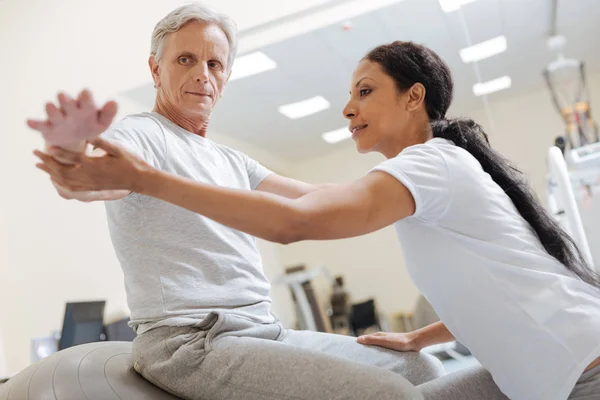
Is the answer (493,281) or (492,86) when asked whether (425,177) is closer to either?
(493,281)

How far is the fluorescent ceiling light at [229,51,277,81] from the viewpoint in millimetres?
5179

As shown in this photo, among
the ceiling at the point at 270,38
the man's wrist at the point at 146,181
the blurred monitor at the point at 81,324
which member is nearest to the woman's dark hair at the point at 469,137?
the man's wrist at the point at 146,181

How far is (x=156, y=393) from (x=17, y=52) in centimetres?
465

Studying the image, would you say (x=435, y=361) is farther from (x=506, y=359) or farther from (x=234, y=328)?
(x=234, y=328)

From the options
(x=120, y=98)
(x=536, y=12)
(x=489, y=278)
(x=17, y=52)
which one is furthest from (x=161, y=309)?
(x=536, y=12)

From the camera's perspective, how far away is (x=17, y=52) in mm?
4977

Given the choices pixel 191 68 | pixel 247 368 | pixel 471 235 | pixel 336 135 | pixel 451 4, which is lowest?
pixel 247 368

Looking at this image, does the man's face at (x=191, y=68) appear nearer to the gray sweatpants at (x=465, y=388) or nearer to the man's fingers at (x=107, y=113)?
the man's fingers at (x=107, y=113)

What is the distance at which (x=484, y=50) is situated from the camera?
6.46 m

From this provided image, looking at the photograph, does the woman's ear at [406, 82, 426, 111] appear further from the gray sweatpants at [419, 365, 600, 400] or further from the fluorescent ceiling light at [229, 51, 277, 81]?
the fluorescent ceiling light at [229, 51, 277, 81]

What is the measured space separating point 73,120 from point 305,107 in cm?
641

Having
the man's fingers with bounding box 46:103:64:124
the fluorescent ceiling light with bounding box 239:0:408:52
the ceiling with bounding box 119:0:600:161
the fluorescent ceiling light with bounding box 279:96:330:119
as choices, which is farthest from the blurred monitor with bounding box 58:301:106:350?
the fluorescent ceiling light with bounding box 279:96:330:119

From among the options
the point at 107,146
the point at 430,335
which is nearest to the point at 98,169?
the point at 107,146

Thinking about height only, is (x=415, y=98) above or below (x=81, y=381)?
above
